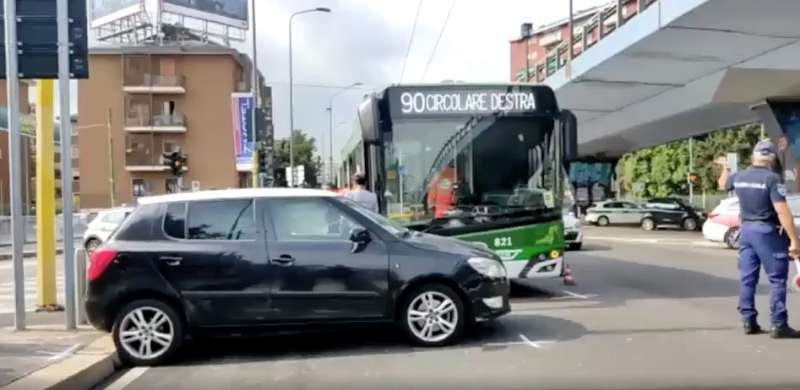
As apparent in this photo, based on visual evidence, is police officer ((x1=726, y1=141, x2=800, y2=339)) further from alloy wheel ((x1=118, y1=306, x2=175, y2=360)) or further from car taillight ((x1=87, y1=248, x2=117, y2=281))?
car taillight ((x1=87, y1=248, x2=117, y2=281))

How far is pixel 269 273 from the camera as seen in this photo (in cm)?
827

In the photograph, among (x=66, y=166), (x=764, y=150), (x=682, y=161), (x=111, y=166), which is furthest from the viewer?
(x=682, y=161)

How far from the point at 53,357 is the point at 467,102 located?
6.25 m

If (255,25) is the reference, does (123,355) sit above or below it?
below

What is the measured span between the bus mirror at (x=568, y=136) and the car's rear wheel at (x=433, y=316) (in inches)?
147

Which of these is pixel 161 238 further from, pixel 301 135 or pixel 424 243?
pixel 301 135

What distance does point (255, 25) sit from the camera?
3569 cm

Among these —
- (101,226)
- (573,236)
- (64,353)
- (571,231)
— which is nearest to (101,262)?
(64,353)

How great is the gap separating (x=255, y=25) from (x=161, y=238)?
93.3 ft

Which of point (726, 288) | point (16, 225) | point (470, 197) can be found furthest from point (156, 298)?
point (726, 288)

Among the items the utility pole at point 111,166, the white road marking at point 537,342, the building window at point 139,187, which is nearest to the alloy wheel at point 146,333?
the white road marking at point 537,342

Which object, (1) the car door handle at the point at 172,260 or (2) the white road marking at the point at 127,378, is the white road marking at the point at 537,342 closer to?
(1) the car door handle at the point at 172,260

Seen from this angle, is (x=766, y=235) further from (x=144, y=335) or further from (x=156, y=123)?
(x=156, y=123)

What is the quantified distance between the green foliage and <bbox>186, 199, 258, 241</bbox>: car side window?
186 ft
